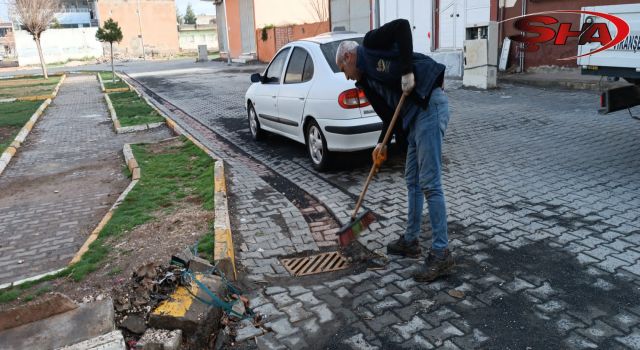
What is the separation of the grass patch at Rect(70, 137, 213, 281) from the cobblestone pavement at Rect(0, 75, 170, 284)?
375mm

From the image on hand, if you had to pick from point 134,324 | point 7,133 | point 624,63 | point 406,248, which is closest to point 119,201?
point 134,324

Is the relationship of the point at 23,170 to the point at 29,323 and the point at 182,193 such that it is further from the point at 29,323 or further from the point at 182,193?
the point at 29,323

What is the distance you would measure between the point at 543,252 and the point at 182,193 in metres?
4.14

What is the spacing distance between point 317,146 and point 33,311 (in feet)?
14.1

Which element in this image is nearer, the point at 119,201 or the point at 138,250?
the point at 138,250

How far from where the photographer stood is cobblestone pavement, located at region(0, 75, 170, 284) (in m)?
5.12

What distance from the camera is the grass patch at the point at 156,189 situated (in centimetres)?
473

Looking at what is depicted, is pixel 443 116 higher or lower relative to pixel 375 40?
lower

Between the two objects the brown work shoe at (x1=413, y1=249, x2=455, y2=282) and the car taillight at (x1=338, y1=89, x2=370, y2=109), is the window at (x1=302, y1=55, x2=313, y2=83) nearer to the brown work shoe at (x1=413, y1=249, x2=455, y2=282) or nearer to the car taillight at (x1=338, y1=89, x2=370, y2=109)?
the car taillight at (x1=338, y1=89, x2=370, y2=109)

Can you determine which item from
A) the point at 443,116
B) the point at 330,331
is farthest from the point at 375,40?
the point at 330,331

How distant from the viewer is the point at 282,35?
31.2 metres

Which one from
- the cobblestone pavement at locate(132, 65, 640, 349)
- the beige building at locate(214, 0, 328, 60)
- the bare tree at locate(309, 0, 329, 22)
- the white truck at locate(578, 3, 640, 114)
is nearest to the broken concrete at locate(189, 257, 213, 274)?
the cobblestone pavement at locate(132, 65, 640, 349)

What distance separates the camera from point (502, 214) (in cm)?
514

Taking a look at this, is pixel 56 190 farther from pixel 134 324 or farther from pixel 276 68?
pixel 134 324
